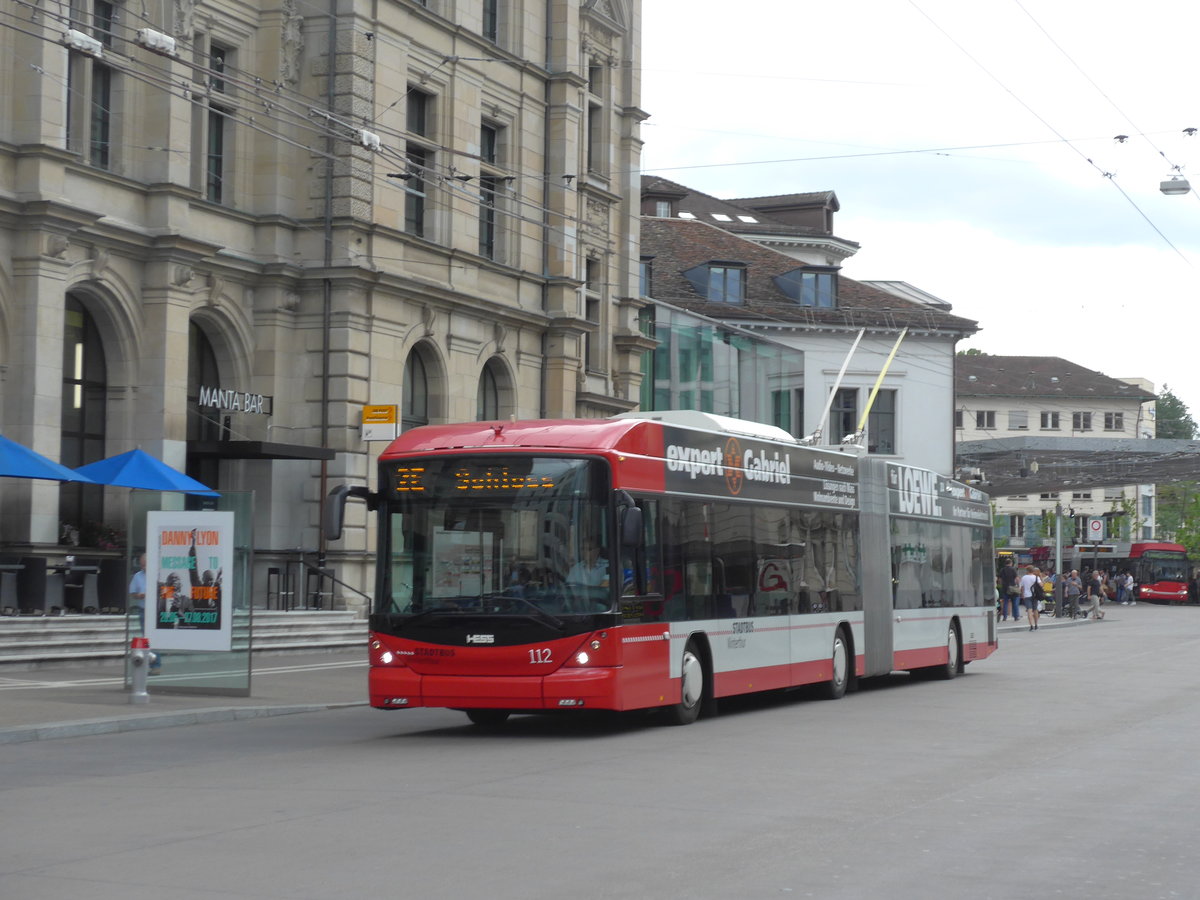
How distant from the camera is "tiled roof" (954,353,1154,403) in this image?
124 m

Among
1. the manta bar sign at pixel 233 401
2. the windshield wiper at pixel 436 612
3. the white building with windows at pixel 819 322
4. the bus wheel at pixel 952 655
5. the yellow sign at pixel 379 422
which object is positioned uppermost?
the white building with windows at pixel 819 322

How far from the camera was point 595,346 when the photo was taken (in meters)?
44.7

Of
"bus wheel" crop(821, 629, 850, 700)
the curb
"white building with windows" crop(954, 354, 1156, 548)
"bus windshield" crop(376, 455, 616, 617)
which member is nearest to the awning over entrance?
the curb

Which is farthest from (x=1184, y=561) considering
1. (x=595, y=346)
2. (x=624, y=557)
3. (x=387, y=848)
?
(x=387, y=848)

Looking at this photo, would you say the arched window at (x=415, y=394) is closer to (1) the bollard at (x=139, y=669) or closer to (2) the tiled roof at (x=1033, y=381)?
(1) the bollard at (x=139, y=669)

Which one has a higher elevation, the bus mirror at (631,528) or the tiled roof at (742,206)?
the tiled roof at (742,206)

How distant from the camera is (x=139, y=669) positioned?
19000 millimetres

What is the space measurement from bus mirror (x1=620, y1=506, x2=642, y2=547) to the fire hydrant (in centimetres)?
617

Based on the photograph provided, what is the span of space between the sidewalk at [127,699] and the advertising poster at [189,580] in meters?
0.61

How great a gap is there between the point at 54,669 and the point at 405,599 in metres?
9.69

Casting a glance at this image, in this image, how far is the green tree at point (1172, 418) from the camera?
152m

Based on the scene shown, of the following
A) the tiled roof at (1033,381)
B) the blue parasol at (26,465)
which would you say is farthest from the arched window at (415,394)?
the tiled roof at (1033,381)

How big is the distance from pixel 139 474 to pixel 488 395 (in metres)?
12.9

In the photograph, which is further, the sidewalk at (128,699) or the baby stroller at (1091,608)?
the baby stroller at (1091,608)
